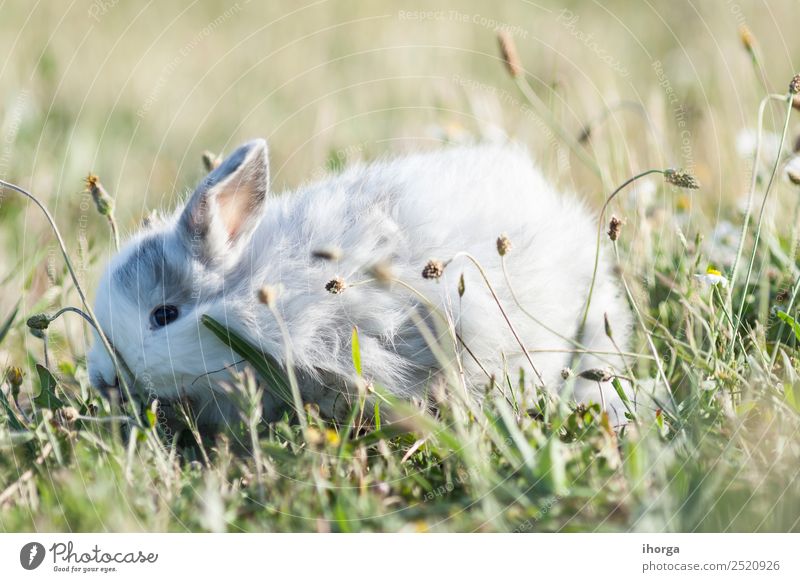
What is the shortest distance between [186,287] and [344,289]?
29.5 inches

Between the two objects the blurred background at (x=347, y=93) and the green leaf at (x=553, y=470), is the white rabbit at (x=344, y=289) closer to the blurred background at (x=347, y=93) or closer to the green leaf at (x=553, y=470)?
the green leaf at (x=553, y=470)

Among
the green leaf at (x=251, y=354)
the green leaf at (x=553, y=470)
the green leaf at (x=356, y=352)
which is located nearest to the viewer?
the green leaf at (x=553, y=470)

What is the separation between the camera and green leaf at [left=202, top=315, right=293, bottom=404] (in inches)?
146

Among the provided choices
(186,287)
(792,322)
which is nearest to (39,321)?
(186,287)

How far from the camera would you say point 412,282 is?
3.82 metres

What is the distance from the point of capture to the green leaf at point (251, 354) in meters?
3.71

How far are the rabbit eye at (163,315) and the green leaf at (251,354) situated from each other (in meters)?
0.23

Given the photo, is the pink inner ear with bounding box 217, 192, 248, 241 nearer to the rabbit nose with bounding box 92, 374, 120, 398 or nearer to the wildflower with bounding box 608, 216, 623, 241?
the rabbit nose with bounding box 92, 374, 120, 398

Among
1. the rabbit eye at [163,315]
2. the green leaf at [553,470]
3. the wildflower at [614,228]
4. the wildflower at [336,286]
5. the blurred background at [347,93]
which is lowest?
the green leaf at [553,470]

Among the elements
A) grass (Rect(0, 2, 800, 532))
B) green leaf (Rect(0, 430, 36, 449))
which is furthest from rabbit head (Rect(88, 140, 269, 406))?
green leaf (Rect(0, 430, 36, 449))

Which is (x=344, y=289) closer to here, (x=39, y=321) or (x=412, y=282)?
(x=412, y=282)

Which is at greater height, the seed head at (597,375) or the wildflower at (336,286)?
the wildflower at (336,286)

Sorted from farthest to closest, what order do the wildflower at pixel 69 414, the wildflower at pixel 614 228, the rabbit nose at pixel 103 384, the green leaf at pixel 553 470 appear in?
the rabbit nose at pixel 103 384
the wildflower at pixel 614 228
the wildflower at pixel 69 414
the green leaf at pixel 553 470

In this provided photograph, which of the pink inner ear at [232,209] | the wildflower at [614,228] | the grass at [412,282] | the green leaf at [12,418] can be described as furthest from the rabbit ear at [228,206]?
the wildflower at [614,228]
